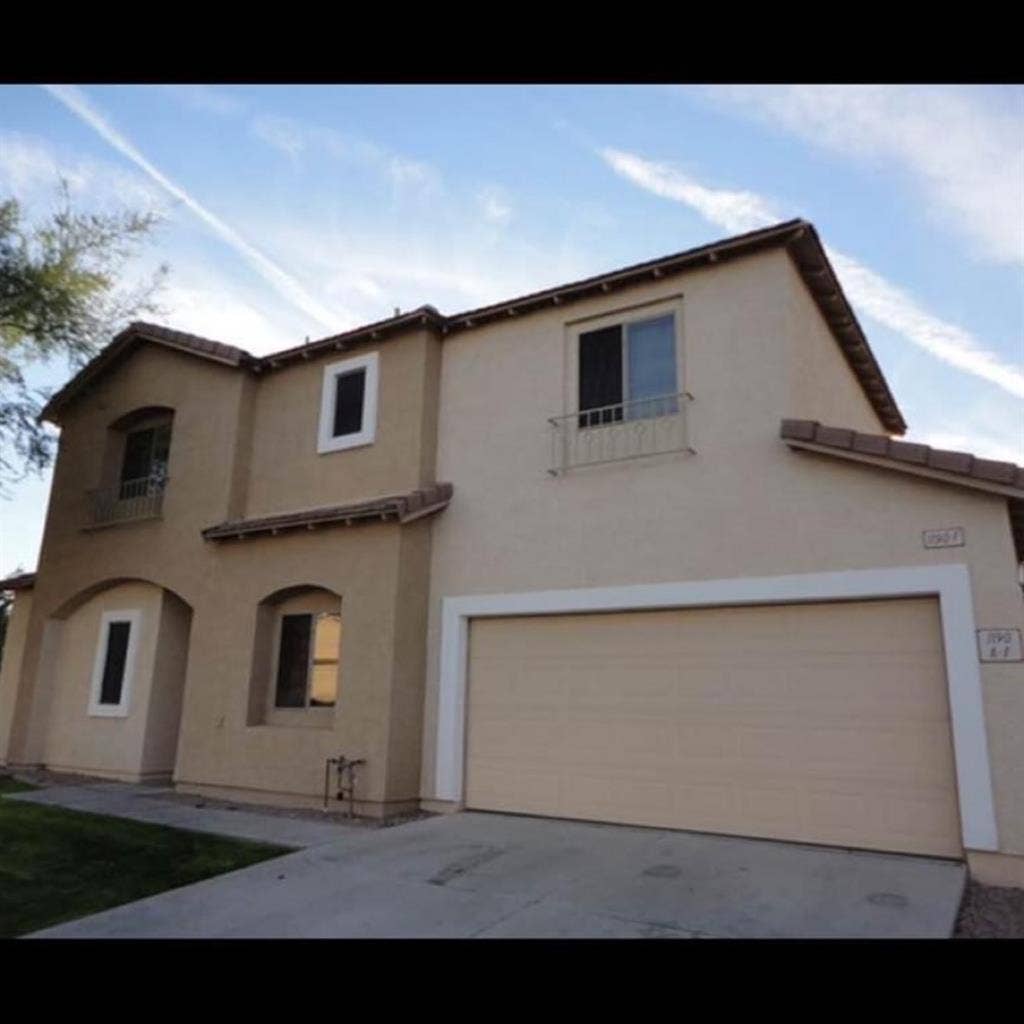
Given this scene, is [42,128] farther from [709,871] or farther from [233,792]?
[709,871]

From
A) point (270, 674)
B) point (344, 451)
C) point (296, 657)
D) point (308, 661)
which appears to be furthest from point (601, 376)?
point (270, 674)

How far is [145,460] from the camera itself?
1506 centimetres

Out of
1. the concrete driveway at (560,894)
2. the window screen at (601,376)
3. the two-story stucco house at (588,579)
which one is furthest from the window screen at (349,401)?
the concrete driveway at (560,894)

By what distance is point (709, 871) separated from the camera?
276 inches

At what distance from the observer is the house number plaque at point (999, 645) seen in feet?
23.1

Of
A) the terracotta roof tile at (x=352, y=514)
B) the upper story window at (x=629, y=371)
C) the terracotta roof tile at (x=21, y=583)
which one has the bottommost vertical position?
the terracotta roof tile at (x=21, y=583)

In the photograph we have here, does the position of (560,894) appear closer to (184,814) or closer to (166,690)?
(184,814)

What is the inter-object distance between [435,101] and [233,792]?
9.98 m

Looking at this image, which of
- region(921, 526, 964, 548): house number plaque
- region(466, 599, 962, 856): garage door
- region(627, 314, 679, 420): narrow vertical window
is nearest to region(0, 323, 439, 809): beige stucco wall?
region(466, 599, 962, 856): garage door

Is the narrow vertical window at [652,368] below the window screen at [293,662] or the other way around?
the other way around

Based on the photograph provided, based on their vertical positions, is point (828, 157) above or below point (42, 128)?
below

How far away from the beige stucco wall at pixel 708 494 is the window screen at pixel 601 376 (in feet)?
1.08

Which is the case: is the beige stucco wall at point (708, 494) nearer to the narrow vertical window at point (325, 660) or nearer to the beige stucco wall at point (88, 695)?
the narrow vertical window at point (325, 660)
